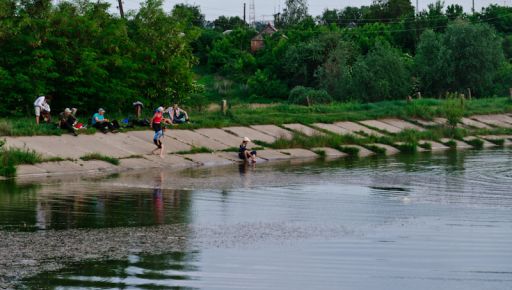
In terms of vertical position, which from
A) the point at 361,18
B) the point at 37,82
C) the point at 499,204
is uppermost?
the point at 361,18

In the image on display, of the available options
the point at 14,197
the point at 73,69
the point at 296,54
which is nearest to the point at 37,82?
the point at 73,69

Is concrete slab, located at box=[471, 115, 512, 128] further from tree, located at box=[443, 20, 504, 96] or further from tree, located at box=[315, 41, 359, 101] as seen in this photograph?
tree, located at box=[443, 20, 504, 96]

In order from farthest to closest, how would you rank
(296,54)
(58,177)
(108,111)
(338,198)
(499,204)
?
(296,54)
(108,111)
(58,177)
(338,198)
(499,204)

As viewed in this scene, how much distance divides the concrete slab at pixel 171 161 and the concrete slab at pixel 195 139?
2104 millimetres

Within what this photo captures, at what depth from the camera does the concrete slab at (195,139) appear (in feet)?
114

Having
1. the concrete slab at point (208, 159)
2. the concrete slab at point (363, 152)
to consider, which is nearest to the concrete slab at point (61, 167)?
the concrete slab at point (208, 159)

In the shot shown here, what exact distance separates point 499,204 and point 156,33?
25394 millimetres

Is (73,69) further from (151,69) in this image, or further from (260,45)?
(260,45)

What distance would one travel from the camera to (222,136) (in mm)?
36500

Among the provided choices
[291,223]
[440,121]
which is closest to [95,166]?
[291,223]

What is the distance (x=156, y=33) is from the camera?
43375 millimetres

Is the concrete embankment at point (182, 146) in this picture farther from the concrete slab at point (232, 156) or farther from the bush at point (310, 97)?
the bush at point (310, 97)

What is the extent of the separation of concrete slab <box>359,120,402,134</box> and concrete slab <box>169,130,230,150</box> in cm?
1037

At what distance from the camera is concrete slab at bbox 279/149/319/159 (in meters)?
35.8
